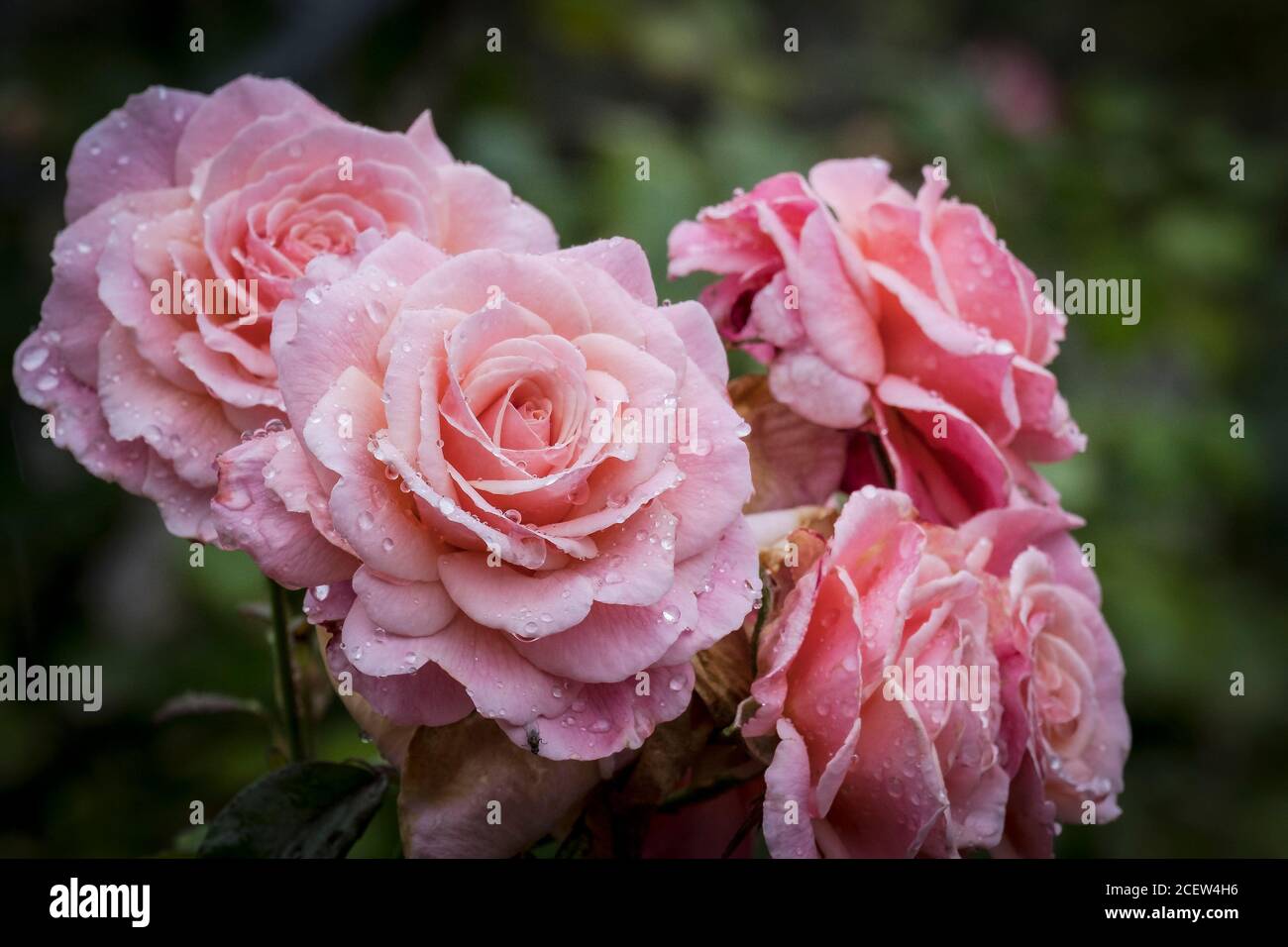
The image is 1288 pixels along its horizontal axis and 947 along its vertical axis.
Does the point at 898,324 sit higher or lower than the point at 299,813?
higher

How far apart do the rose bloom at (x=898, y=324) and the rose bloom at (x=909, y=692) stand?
41mm

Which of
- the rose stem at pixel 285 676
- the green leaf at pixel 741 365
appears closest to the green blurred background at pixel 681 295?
the green leaf at pixel 741 365

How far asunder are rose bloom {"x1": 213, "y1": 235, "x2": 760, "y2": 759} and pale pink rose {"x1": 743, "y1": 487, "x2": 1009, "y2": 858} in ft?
0.15

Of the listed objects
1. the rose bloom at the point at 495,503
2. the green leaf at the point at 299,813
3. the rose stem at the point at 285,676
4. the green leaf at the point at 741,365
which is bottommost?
the green leaf at the point at 299,813

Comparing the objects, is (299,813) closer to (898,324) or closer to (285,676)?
(285,676)

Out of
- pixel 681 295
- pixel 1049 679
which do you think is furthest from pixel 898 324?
pixel 681 295

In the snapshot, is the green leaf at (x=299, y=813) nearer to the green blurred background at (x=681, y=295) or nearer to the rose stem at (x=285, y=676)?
the rose stem at (x=285, y=676)

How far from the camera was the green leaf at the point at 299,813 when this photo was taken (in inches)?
18.9

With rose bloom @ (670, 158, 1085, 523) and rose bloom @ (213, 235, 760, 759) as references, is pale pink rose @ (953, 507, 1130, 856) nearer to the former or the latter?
rose bloom @ (670, 158, 1085, 523)

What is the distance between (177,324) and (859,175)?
0.30 m

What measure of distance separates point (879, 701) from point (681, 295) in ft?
1.28

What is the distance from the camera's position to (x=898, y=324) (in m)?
0.52

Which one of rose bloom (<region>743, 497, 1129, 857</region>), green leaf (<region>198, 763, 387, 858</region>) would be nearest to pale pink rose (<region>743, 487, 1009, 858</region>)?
rose bloom (<region>743, 497, 1129, 857</region>)
